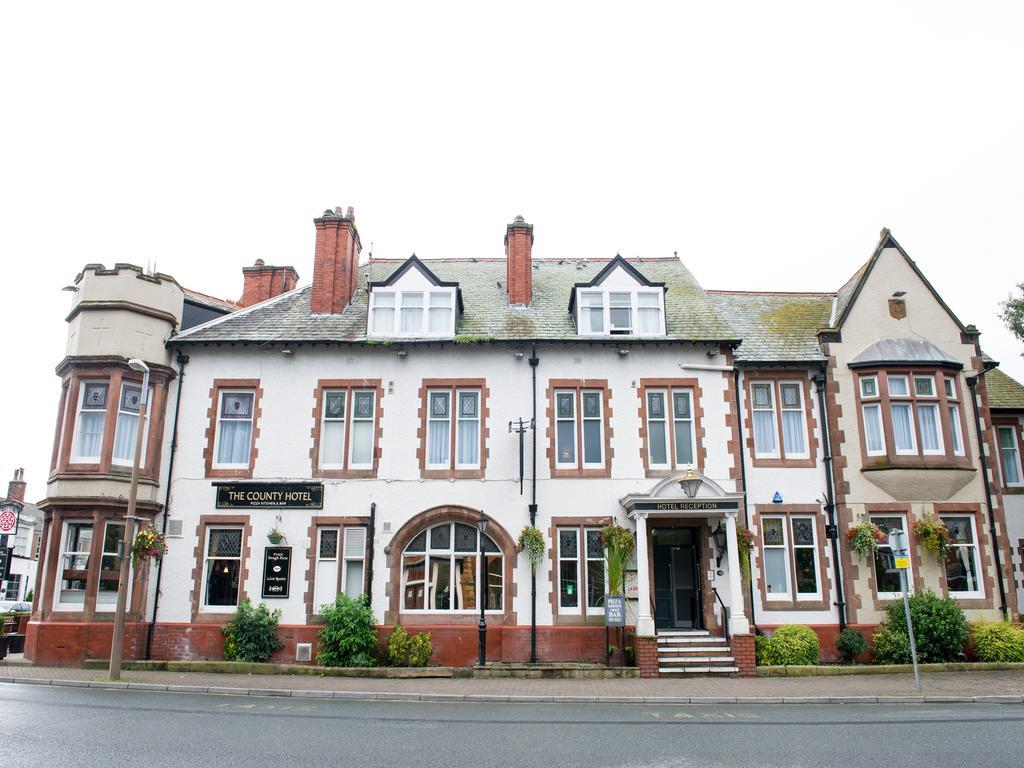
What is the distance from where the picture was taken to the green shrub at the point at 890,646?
1978 cm

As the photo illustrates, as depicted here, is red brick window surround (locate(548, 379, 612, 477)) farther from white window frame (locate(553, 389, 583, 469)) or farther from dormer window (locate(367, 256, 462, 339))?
dormer window (locate(367, 256, 462, 339))

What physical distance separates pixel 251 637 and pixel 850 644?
15.5 m

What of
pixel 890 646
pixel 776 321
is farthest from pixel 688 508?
pixel 776 321

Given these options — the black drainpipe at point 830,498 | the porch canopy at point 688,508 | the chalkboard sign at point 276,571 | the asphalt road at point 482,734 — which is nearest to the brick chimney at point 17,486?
the chalkboard sign at point 276,571

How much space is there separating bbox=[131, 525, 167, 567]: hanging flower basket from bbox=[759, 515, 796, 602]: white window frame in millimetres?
15880

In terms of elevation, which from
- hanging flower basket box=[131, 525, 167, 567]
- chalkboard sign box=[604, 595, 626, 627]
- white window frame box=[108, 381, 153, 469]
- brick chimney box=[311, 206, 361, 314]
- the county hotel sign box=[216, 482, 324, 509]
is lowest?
chalkboard sign box=[604, 595, 626, 627]

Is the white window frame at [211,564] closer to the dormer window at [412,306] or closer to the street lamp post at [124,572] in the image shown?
the street lamp post at [124,572]

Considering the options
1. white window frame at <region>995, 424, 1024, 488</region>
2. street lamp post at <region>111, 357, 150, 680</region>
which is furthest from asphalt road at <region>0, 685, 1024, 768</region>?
white window frame at <region>995, 424, 1024, 488</region>

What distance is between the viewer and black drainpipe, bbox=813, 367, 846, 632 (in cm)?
2092

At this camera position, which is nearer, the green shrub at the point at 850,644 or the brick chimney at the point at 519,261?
the green shrub at the point at 850,644

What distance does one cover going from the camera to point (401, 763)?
31.9ft

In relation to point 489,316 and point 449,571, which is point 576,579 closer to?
point 449,571

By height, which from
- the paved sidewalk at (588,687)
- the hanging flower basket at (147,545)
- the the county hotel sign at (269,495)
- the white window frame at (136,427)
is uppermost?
the white window frame at (136,427)

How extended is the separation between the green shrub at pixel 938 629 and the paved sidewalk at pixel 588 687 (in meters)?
0.98
